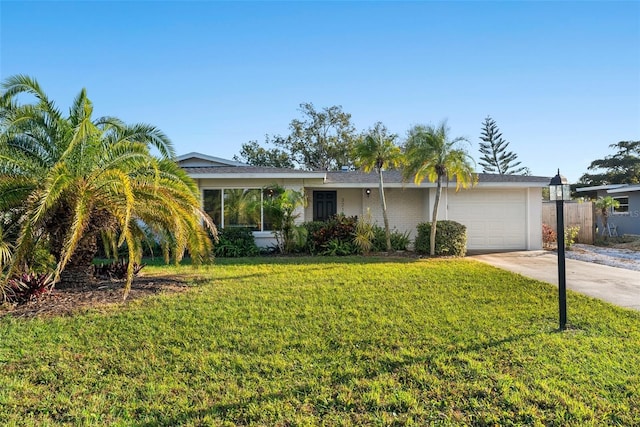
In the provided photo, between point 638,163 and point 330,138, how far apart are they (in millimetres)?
32853

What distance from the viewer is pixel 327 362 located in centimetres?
362

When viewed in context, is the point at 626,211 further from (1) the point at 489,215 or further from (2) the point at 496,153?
(2) the point at 496,153

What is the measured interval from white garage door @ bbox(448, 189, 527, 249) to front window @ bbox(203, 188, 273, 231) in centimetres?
756

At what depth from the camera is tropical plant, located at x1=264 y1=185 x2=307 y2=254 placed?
38.8 feet

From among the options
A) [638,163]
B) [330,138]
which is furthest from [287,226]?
[638,163]

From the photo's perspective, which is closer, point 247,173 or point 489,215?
point 247,173

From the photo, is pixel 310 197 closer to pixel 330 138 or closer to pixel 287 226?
pixel 287 226

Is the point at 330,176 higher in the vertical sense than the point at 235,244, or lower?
higher

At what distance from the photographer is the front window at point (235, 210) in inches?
515

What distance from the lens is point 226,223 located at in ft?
43.0

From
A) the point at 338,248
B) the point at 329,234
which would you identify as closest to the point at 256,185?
the point at 329,234

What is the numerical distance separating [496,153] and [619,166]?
40.6 ft

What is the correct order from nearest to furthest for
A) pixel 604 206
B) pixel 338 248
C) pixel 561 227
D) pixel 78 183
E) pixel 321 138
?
1. pixel 561 227
2. pixel 78 183
3. pixel 338 248
4. pixel 604 206
5. pixel 321 138

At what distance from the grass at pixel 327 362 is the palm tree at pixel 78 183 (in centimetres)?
139
